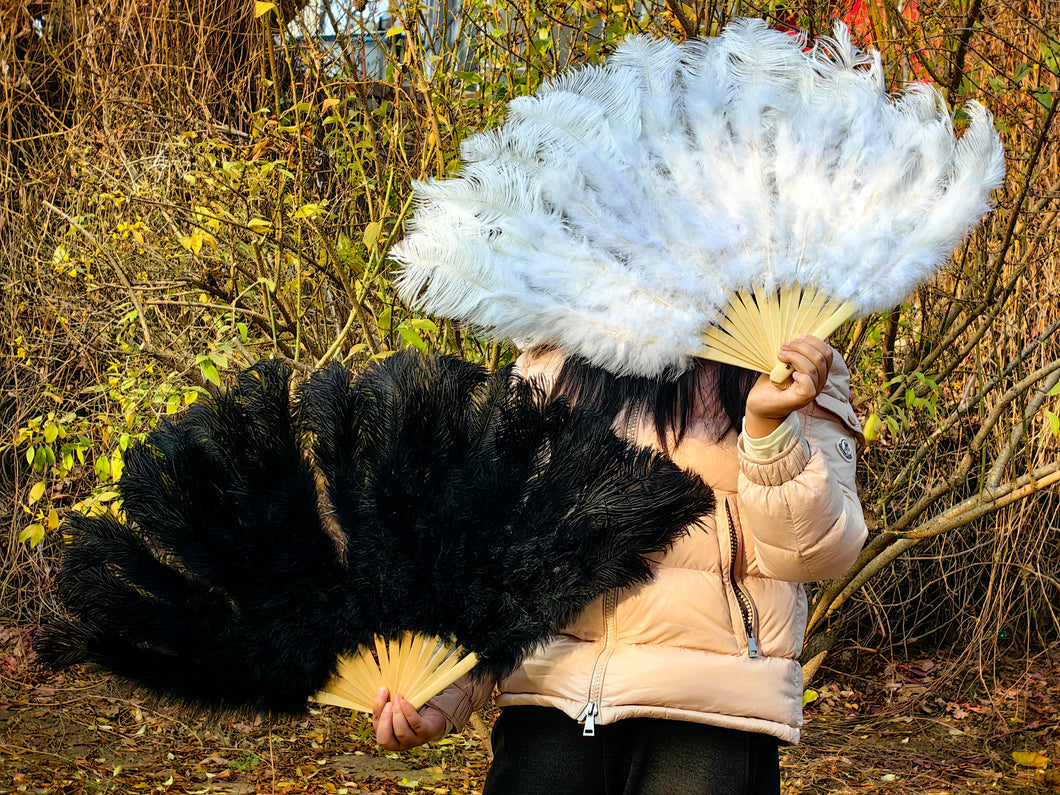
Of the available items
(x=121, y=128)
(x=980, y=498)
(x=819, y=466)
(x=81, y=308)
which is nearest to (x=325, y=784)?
(x=81, y=308)

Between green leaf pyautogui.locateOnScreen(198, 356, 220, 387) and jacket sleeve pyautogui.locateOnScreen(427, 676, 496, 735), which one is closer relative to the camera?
jacket sleeve pyautogui.locateOnScreen(427, 676, 496, 735)

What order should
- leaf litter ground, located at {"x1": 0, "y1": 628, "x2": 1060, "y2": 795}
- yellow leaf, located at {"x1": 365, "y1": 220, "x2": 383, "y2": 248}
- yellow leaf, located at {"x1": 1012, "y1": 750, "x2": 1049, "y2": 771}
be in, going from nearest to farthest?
yellow leaf, located at {"x1": 365, "y1": 220, "x2": 383, "y2": 248} < leaf litter ground, located at {"x1": 0, "y1": 628, "x2": 1060, "y2": 795} < yellow leaf, located at {"x1": 1012, "y1": 750, "x2": 1049, "y2": 771}

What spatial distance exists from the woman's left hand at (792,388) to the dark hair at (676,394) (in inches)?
6.2

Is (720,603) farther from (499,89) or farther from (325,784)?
(325,784)

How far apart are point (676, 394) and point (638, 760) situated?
0.60m

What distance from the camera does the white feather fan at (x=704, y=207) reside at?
163cm

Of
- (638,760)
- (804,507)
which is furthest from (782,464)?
(638,760)

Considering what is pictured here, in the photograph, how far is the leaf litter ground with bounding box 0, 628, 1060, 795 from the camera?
4.51 metres

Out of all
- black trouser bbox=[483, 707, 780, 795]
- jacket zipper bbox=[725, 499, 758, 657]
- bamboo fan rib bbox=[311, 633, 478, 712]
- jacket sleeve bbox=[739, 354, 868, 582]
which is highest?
jacket sleeve bbox=[739, 354, 868, 582]

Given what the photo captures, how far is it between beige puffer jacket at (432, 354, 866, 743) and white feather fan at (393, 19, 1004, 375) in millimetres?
181

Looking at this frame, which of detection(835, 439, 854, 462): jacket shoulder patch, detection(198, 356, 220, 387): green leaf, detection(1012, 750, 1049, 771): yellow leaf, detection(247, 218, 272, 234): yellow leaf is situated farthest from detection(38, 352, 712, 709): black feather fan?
detection(1012, 750, 1049, 771): yellow leaf

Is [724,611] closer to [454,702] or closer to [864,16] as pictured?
[454,702]

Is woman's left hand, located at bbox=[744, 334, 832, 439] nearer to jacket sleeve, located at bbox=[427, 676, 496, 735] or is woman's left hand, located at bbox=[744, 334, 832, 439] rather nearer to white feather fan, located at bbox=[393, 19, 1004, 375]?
white feather fan, located at bbox=[393, 19, 1004, 375]

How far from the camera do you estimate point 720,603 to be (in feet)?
5.44
